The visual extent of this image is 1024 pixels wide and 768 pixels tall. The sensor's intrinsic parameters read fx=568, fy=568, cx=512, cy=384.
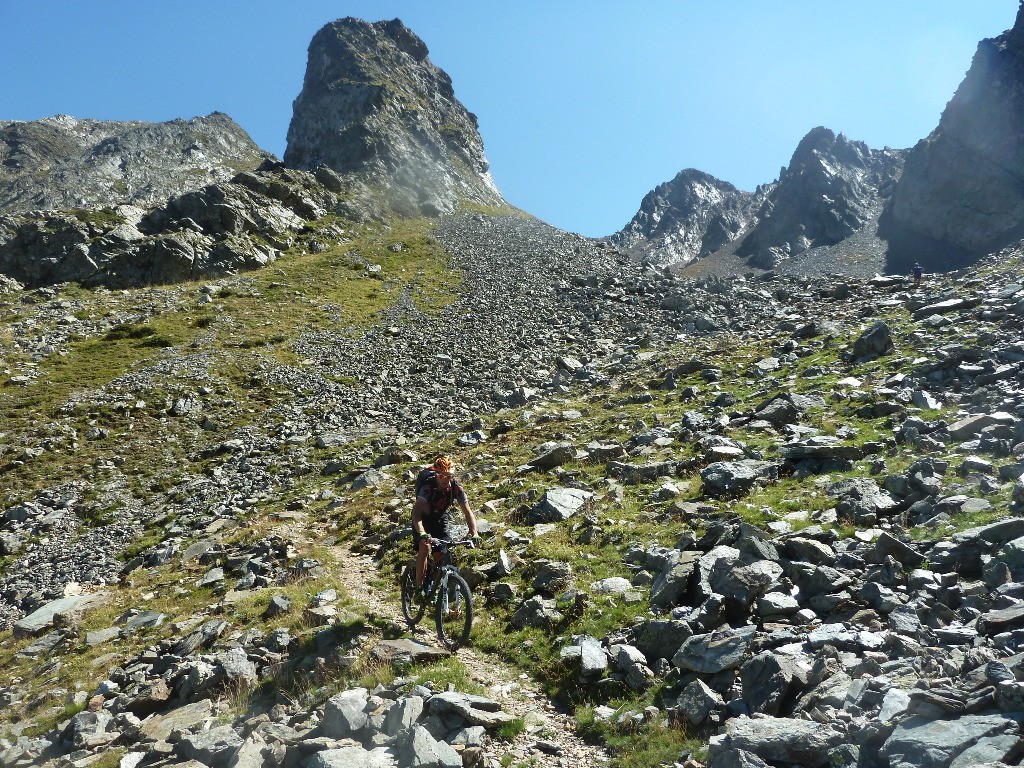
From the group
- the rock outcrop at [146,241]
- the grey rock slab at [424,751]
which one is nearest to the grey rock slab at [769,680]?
the grey rock slab at [424,751]

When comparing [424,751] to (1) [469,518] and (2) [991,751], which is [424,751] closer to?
(1) [469,518]

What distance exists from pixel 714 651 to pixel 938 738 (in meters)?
3.04

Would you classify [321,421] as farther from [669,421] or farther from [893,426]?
[893,426]

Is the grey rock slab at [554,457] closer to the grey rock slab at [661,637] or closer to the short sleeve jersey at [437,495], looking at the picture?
the short sleeve jersey at [437,495]

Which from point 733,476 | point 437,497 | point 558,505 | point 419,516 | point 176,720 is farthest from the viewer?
point 558,505

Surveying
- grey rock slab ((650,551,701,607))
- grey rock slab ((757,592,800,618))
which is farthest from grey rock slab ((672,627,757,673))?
grey rock slab ((650,551,701,607))

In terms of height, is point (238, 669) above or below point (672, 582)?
below

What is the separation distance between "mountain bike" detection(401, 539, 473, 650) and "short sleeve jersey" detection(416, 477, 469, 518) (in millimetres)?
699

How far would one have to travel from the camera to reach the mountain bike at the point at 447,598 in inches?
382

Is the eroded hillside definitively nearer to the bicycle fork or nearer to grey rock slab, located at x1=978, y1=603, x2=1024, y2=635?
grey rock slab, located at x1=978, y1=603, x2=1024, y2=635

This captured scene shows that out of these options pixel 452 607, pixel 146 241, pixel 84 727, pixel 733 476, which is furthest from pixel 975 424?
pixel 146 241

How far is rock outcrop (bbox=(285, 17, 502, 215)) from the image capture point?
10600 centimetres

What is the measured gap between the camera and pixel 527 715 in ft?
25.4

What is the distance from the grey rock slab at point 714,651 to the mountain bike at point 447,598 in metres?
3.64
